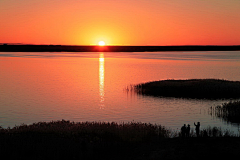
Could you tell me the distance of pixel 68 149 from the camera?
18.6 m

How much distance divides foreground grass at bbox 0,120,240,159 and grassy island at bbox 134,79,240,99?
2558 cm

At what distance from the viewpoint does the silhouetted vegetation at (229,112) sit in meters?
33.2

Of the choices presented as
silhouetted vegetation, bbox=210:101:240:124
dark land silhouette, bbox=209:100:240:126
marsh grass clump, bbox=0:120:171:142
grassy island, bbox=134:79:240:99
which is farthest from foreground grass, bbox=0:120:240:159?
grassy island, bbox=134:79:240:99

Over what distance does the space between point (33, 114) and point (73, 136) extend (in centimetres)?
1720

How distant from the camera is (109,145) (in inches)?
771

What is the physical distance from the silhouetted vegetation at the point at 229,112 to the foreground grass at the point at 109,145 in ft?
36.0

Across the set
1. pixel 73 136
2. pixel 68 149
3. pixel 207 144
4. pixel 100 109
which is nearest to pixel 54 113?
pixel 100 109

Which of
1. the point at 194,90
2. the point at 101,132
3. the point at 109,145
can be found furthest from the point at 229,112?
the point at 109,145

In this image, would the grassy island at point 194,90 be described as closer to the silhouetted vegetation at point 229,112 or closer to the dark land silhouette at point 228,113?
the dark land silhouette at point 228,113

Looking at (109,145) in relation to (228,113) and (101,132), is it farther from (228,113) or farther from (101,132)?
(228,113)

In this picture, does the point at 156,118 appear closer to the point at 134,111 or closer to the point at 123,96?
the point at 134,111

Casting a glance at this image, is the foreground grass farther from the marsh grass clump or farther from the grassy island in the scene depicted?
the grassy island

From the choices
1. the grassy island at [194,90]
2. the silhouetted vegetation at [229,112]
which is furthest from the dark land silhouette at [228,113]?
the grassy island at [194,90]

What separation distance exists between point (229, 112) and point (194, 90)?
1593cm
